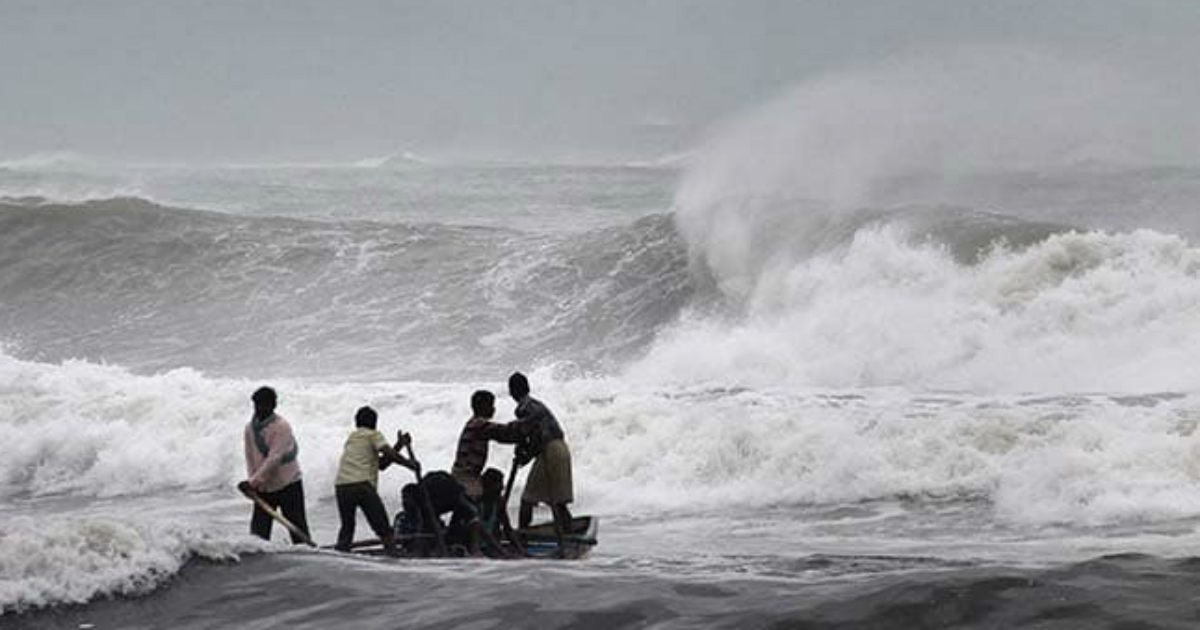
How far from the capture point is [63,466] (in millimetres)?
18625

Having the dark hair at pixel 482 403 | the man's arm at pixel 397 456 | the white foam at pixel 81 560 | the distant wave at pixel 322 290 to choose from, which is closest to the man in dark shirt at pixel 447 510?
the man's arm at pixel 397 456

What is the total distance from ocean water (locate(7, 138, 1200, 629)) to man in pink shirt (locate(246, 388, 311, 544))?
0.84m

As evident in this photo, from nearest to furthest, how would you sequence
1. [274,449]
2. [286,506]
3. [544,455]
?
[274,449], [286,506], [544,455]

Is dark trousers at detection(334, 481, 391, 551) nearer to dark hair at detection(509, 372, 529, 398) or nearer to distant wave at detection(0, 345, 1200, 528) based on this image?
dark hair at detection(509, 372, 529, 398)

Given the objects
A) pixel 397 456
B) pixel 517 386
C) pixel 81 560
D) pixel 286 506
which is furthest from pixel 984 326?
pixel 81 560

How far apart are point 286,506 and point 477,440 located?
1.57 metres

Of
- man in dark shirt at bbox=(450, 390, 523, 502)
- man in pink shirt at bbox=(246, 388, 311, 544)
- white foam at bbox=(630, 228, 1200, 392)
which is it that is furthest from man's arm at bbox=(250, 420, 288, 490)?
white foam at bbox=(630, 228, 1200, 392)

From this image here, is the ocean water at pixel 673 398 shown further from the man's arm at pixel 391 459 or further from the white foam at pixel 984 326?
the man's arm at pixel 391 459

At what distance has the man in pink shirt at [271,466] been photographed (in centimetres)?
1065

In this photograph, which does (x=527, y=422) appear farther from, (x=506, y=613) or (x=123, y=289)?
(x=123, y=289)

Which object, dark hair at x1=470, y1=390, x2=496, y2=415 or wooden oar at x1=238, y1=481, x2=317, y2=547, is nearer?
wooden oar at x1=238, y1=481, x2=317, y2=547

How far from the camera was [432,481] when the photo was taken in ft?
34.1

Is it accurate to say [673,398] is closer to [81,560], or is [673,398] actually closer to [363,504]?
[363,504]

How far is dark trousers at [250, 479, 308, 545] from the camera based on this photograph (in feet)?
34.9
